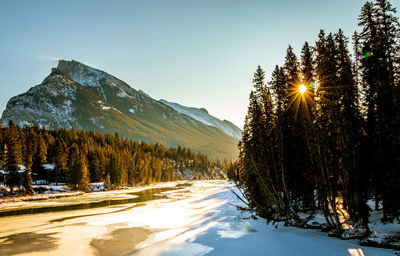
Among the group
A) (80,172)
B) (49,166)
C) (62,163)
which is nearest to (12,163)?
(80,172)

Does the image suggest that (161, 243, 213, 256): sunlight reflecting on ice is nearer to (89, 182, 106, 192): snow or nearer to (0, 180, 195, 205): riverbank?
(0, 180, 195, 205): riverbank

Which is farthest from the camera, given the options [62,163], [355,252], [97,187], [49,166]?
[97,187]

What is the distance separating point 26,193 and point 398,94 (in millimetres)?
77047

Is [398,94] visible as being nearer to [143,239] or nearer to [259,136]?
[259,136]

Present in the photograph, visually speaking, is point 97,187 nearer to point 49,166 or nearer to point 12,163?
point 49,166

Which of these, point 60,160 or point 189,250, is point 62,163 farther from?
point 189,250

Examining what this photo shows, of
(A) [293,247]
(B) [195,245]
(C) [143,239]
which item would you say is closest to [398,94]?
(A) [293,247]

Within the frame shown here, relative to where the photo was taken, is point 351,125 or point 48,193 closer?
point 351,125

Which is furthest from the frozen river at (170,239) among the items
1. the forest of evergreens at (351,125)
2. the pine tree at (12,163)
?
the pine tree at (12,163)

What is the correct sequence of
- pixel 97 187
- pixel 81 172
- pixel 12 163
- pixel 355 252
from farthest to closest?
1. pixel 97 187
2. pixel 81 172
3. pixel 12 163
4. pixel 355 252

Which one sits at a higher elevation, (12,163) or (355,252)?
(12,163)

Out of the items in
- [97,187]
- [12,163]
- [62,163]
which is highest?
[12,163]

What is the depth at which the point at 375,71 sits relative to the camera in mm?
15242

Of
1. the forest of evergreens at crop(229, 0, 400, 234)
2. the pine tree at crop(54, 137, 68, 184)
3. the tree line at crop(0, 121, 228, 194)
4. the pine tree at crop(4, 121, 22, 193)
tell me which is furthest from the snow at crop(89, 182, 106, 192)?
the forest of evergreens at crop(229, 0, 400, 234)
